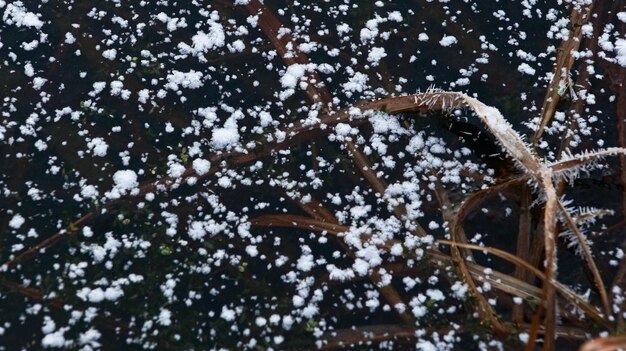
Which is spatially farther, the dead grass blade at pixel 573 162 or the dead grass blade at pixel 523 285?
the dead grass blade at pixel 573 162

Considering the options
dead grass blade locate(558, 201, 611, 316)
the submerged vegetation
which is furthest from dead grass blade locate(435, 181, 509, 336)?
dead grass blade locate(558, 201, 611, 316)

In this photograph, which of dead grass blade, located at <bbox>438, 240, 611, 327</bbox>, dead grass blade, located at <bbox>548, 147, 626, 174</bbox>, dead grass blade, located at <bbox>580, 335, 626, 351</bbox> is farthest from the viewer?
dead grass blade, located at <bbox>548, 147, 626, 174</bbox>

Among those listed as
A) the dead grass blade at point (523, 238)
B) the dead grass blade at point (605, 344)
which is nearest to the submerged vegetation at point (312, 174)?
the dead grass blade at point (523, 238)

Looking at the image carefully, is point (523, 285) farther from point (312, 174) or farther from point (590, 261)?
point (312, 174)

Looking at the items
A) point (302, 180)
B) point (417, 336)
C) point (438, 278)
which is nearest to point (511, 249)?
point (438, 278)

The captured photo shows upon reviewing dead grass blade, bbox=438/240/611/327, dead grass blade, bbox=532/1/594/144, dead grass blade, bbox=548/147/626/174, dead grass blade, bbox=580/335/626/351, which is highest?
dead grass blade, bbox=532/1/594/144

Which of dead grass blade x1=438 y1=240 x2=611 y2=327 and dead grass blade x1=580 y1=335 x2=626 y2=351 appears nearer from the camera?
dead grass blade x1=580 y1=335 x2=626 y2=351

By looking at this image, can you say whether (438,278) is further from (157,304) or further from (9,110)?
(9,110)

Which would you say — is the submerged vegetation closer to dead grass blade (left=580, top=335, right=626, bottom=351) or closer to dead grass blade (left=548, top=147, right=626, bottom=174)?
dead grass blade (left=548, top=147, right=626, bottom=174)

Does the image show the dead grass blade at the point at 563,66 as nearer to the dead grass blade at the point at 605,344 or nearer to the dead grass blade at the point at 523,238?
the dead grass blade at the point at 523,238
